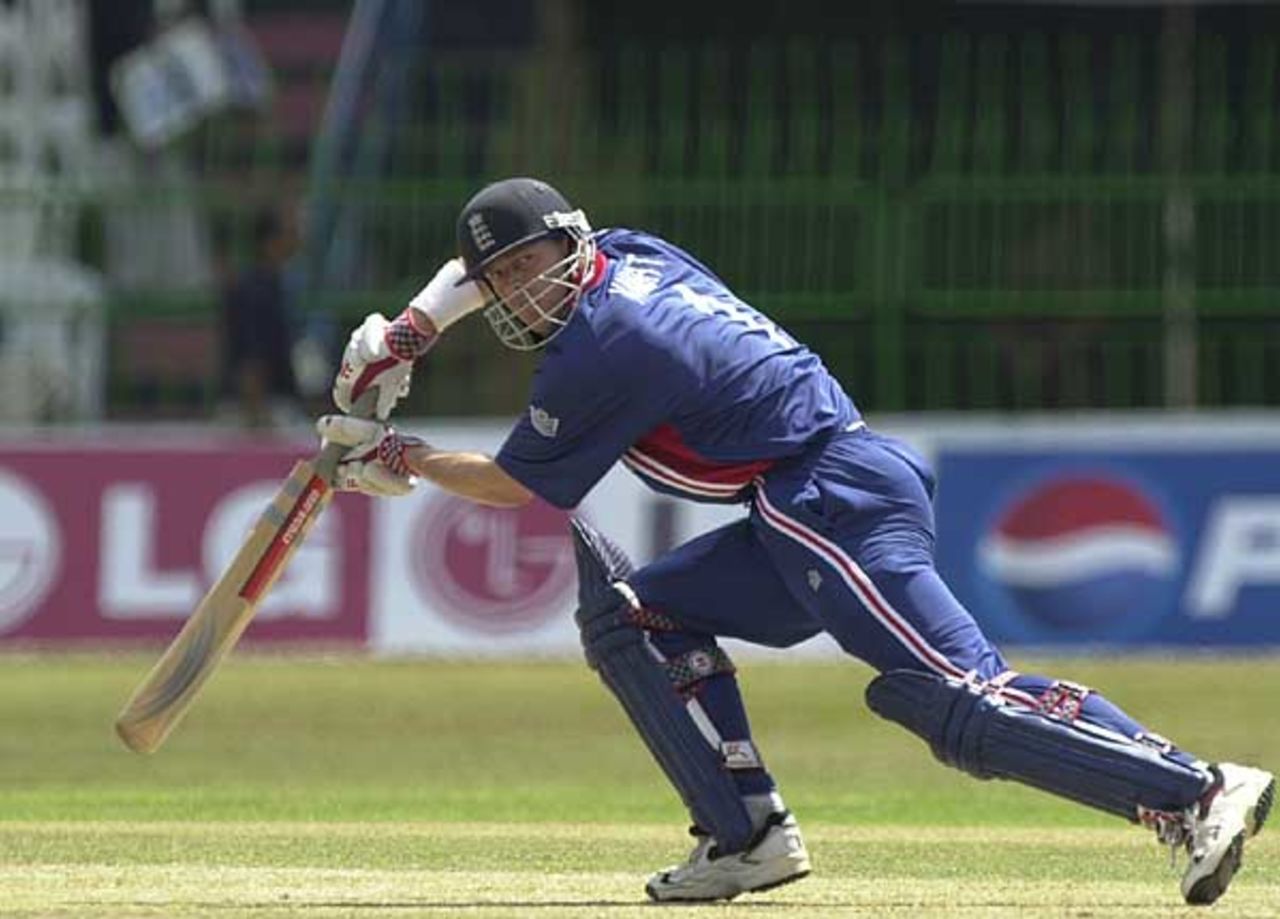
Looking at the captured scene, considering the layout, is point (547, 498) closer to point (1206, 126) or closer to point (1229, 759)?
point (1229, 759)

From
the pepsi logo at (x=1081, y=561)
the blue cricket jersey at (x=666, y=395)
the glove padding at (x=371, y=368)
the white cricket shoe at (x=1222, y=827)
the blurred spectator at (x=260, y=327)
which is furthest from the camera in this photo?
the blurred spectator at (x=260, y=327)

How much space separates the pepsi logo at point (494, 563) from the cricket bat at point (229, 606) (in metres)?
7.54

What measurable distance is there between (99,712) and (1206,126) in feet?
21.9

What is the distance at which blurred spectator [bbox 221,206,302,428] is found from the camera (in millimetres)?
17125

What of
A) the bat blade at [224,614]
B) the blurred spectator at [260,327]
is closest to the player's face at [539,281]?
the bat blade at [224,614]

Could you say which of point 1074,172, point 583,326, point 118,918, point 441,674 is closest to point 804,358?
point 583,326

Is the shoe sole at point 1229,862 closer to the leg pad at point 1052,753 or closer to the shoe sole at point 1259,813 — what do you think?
the shoe sole at point 1259,813

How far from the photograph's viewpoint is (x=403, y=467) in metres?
7.58

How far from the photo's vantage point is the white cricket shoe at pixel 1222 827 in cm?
684

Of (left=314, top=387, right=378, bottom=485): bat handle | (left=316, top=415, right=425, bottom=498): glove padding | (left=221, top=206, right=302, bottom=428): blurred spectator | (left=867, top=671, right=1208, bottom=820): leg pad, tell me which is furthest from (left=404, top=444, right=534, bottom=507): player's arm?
(left=221, top=206, right=302, bottom=428): blurred spectator

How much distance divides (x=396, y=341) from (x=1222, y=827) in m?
2.26

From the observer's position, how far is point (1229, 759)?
38.1 ft

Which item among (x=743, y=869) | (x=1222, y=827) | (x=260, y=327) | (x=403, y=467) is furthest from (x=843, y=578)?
(x=260, y=327)

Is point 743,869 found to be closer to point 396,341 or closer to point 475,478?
point 475,478
